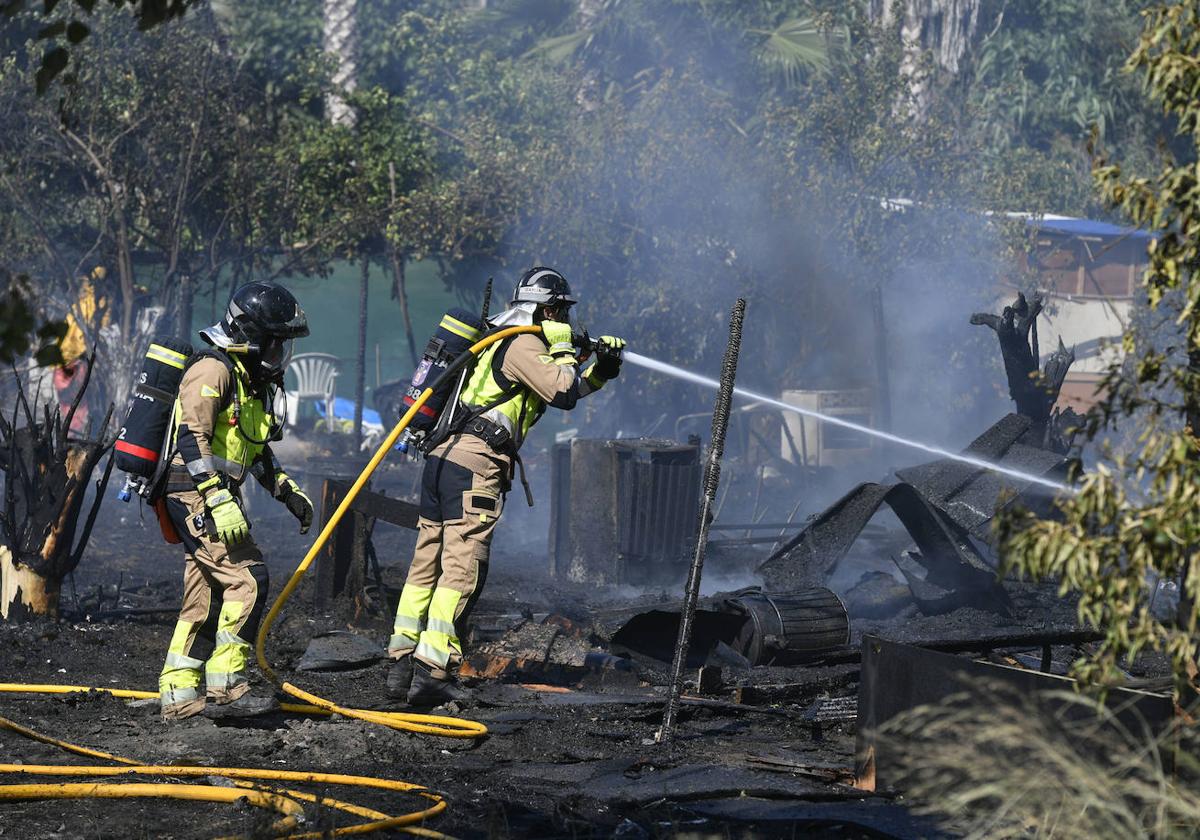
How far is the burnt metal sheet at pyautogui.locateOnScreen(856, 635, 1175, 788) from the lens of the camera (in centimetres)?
418

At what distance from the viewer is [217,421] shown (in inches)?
231

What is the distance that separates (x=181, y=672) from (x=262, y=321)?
1.55 m

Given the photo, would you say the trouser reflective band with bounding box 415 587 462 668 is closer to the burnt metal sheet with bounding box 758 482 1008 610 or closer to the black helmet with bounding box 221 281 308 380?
the black helmet with bounding box 221 281 308 380

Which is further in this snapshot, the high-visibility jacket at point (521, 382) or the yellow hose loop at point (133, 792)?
the high-visibility jacket at point (521, 382)

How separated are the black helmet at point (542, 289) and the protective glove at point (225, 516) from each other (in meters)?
1.78

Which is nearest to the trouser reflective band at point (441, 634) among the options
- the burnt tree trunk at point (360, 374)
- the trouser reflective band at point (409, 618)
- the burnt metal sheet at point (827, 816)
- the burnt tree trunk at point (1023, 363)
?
the trouser reflective band at point (409, 618)

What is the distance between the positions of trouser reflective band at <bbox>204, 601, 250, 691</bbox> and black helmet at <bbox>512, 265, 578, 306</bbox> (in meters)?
2.02

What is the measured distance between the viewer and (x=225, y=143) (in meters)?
16.4

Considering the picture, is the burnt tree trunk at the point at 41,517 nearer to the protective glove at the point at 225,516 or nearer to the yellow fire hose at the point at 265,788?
the yellow fire hose at the point at 265,788

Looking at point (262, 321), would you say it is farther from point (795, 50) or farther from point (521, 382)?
point (795, 50)

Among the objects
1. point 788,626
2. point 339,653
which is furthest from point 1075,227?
point 339,653

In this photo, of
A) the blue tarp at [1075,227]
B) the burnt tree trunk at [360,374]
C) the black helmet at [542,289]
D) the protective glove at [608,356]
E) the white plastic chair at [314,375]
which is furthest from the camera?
the blue tarp at [1075,227]

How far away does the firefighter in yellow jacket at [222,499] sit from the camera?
225 inches

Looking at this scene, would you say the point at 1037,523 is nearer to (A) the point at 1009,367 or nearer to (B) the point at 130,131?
(A) the point at 1009,367
